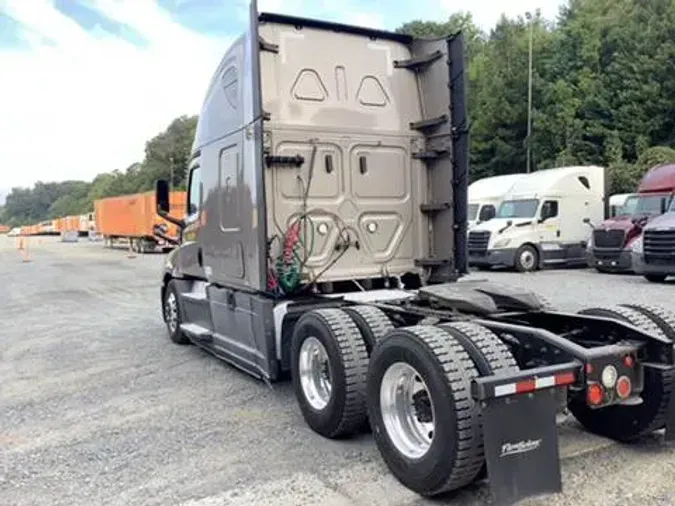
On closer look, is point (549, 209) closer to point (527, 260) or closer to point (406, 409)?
point (527, 260)

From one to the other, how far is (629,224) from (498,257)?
366 centimetres

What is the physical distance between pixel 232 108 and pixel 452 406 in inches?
Result: 155

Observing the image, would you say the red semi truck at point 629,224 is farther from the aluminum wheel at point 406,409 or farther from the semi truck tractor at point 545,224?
the aluminum wheel at point 406,409

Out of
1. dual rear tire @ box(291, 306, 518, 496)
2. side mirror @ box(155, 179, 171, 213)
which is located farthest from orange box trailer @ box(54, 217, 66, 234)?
dual rear tire @ box(291, 306, 518, 496)

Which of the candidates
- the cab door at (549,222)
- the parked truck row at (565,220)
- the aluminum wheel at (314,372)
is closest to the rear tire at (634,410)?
the aluminum wheel at (314,372)

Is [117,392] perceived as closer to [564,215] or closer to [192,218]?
[192,218]

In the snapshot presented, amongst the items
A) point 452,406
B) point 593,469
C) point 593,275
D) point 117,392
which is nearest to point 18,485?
point 117,392

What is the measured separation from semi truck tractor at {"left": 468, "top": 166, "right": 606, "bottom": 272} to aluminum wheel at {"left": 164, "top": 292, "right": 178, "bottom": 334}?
12.6 meters

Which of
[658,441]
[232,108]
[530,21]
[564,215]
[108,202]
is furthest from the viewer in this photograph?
[530,21]

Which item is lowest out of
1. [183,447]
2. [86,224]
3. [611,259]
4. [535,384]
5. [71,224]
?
[183,447]

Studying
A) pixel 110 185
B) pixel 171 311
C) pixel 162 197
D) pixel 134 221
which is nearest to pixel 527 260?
pixel 171 311

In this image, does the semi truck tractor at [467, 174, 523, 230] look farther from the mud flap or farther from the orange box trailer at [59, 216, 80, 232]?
the orange box trailer at [59, 216, 80, 232]

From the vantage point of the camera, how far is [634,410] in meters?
4.43

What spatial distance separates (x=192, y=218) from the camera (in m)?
7.92
